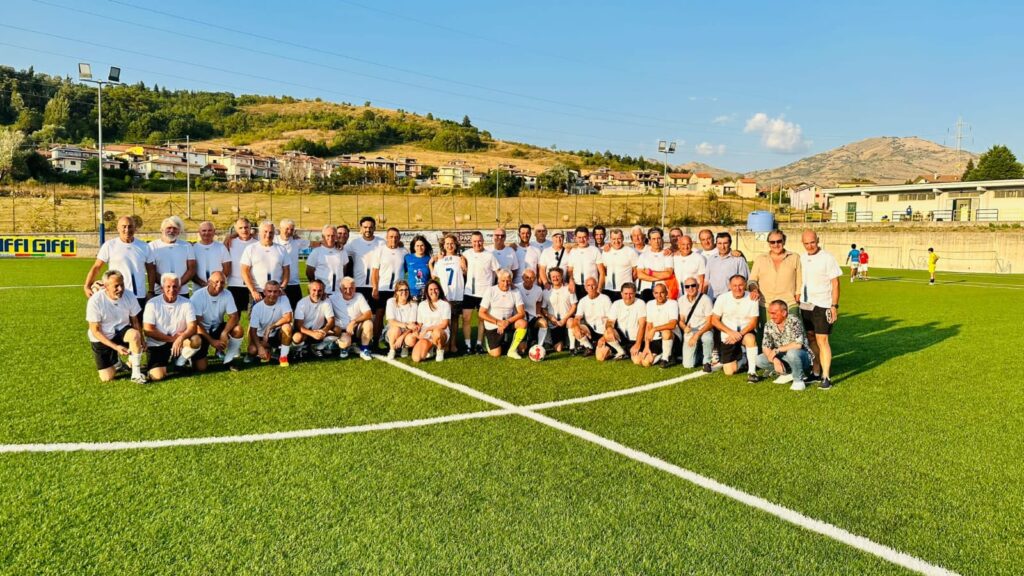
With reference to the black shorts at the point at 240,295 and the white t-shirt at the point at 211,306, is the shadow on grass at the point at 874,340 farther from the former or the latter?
the black shorts at the point at 240,295

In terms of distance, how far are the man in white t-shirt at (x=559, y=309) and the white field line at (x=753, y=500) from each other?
277 centimetres

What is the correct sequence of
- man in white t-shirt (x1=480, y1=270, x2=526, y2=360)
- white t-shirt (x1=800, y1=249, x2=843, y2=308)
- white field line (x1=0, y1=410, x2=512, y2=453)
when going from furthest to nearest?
man in white t-shirt (x1=480, y1=270, x2=526, y2=360)
white t-shirt (x1=800, y1=249, x2=843, y2=308)
white field line (x1=0, y1=410, x2=512, y2=453)

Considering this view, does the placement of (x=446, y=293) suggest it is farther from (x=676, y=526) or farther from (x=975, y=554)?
(x=975, y=554)

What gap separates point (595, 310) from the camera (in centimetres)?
878

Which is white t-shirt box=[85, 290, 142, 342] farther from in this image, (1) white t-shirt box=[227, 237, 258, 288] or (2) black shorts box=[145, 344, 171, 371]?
(1) white t-shirt box=[227, 237, 258, 288]

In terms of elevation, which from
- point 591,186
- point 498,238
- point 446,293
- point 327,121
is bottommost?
point 446,293

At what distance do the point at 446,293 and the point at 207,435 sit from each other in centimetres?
432

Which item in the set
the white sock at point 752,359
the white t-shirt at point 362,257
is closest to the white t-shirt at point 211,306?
the white t-shirt at point 362,257

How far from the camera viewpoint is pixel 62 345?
8.80 m

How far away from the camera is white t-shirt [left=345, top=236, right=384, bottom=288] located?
351 inches

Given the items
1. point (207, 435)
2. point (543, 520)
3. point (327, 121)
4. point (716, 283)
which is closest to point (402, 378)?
point (207, 435)

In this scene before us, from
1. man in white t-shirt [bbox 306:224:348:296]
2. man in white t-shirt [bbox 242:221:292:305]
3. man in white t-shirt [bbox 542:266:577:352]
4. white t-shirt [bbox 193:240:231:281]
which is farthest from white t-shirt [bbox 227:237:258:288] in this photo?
man in white t-shirt [bbox 542:266:577:352]

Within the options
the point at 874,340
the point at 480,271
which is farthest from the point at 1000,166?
the point at 480,271

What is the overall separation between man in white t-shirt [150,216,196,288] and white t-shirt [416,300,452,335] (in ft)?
10.0
